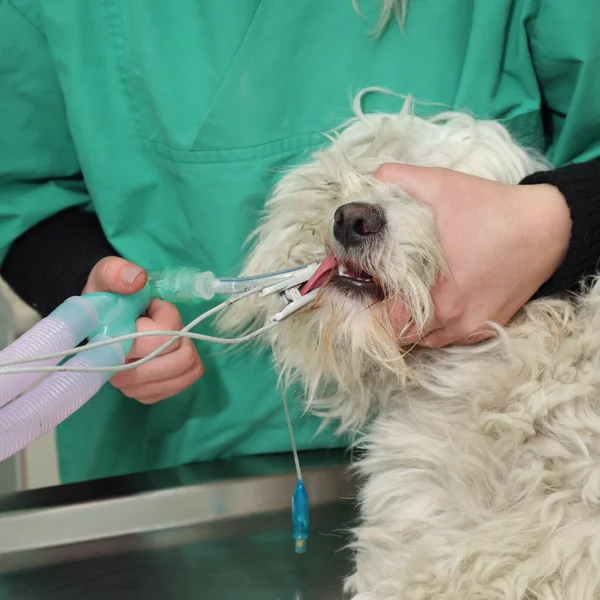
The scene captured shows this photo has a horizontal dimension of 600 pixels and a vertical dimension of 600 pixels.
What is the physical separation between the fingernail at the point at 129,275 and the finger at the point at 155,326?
2.0 inches

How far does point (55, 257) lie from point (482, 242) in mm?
533

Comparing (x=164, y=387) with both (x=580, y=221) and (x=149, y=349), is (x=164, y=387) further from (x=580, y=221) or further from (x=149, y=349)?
(x=580, y=221)

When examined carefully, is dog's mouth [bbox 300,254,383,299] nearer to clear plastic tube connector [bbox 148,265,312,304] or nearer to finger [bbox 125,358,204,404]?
clear plastic tube connector [bbox 148,265,312,304]

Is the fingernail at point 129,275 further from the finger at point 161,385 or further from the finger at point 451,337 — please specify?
the finger at point 451,337

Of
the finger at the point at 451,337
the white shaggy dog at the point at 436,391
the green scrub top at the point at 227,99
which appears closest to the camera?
the white shaggy dog at the point at 436,391

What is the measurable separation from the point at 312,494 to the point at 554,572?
1.20 feet

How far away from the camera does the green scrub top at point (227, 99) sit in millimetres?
752

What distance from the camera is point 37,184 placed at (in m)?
0.93

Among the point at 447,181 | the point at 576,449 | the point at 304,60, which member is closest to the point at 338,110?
the point at 304,60

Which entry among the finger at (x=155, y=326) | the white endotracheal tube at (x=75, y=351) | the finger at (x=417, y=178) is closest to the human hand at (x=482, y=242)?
the finger at (x=417, y=178)

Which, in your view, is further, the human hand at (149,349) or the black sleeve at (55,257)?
the black sleeve at (55,257)

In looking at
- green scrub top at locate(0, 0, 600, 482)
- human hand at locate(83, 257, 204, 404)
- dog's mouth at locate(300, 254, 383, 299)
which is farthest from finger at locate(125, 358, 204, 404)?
dog's mouth at locate(300, 254, 383, 299)

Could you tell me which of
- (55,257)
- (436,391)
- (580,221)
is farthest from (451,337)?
(55,257)

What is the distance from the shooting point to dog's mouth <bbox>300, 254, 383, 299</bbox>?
62cm
